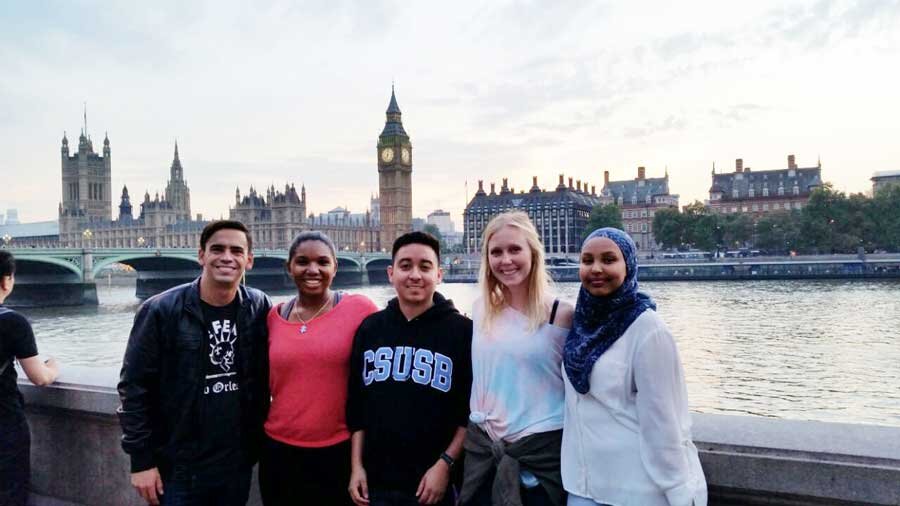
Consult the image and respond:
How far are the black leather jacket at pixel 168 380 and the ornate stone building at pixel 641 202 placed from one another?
8270cm

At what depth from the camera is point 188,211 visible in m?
103

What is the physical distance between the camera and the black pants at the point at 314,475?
245 cm

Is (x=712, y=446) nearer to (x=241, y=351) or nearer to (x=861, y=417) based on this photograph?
(x=241, y=351)

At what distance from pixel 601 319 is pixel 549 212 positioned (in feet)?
282

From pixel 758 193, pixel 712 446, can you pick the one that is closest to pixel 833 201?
pixel 758 193

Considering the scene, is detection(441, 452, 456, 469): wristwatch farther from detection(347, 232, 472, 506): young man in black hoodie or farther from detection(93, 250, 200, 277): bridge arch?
detection(93, 250, 200, 277): bridge arch

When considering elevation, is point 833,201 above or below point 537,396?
above

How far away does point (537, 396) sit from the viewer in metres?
2.16

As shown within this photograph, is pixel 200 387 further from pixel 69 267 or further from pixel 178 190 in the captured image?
pixel 178 190

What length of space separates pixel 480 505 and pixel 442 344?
1.70 ft

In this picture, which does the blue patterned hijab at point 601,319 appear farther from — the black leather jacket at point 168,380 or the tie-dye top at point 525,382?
the black leather jacket at point 168,380

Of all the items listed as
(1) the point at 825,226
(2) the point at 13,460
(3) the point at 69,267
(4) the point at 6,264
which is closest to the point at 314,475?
(2) the point at 13,460

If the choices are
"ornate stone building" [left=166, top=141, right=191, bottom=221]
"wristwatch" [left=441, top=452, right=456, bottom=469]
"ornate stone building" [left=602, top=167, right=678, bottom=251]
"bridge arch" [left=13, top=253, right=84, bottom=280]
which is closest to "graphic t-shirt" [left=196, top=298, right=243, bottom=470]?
"wristwatch" [left=441, top=452, right=456, bottom=469]

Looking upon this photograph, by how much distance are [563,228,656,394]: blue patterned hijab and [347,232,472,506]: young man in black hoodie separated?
43 cm
